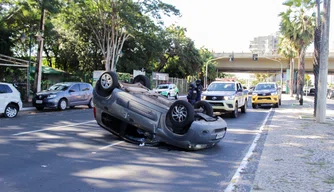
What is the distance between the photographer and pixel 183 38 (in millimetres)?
48844

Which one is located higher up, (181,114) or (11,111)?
(181,114)

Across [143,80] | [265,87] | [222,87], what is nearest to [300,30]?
[265,87]

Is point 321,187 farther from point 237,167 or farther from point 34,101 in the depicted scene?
point 34,101

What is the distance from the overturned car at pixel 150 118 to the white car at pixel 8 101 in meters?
7.15

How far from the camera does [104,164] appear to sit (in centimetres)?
645

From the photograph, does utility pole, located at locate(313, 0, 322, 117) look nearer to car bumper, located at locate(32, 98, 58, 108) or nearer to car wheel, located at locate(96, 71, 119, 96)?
car wheel, located at locate(96, 71, 119, 96)

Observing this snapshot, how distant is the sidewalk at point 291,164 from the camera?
17.2 ft

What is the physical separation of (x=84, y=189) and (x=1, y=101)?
34.3 feet

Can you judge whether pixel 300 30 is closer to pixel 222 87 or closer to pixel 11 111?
pixel 222 87

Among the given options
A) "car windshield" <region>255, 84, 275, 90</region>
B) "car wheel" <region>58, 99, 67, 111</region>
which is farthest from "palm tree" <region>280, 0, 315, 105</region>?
"car wheel" <region>58, 99, 67, 111</region>

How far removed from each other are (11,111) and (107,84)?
7.74 metres

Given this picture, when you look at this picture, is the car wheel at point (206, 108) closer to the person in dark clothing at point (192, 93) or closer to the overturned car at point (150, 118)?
the overturned car at point (150, 118)

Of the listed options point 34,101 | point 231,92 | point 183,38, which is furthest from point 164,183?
point 183,38

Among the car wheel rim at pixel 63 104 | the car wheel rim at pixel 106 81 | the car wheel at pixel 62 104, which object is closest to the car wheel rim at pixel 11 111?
the car wheel at pixel 62 104
